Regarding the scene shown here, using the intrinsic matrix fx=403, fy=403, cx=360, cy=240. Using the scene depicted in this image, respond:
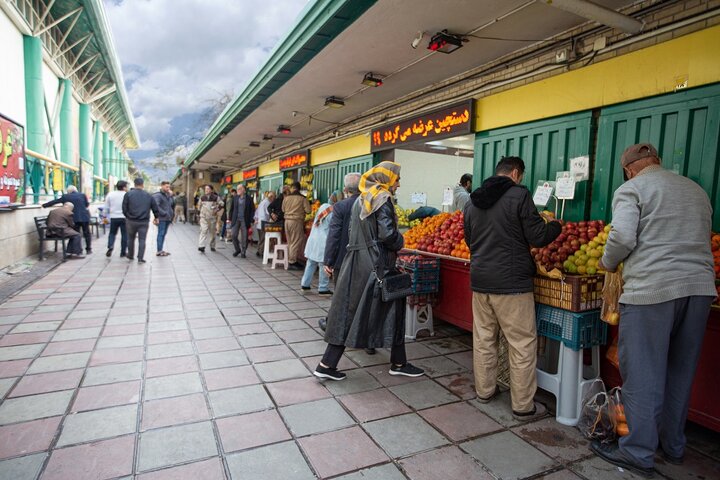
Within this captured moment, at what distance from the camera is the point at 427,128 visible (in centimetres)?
670

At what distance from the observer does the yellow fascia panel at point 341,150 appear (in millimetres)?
8953

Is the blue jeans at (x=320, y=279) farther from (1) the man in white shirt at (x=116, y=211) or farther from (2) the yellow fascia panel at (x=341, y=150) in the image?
(1) the man in white shirt at (x=116, y=211)

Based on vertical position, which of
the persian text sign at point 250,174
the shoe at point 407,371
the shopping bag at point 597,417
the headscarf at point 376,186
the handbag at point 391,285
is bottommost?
the shoe at point 407,371

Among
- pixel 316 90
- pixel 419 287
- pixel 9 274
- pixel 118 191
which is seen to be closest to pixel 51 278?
pixel 9 274

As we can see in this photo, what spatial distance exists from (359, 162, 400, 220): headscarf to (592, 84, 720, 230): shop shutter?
2.27 m

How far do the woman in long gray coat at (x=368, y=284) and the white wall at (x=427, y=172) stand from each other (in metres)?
6.56

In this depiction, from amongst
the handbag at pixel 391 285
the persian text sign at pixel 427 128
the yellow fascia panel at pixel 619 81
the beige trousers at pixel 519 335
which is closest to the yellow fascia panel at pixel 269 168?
the persian text sign at pixel 427 128

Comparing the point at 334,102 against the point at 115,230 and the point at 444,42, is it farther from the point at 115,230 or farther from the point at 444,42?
the point at 115,230

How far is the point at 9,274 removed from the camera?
7223 mm

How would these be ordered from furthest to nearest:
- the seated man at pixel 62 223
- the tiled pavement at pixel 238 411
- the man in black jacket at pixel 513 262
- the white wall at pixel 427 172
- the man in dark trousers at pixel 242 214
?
the man in dark trousers at pixel 242 214 < the white wall at pixel 427 172 < the seated man at pixel 62 223 < the man in black jacket at pixel 513 262 < the tiled pavement at pixel 238 411

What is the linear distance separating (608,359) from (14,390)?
15.2 feet

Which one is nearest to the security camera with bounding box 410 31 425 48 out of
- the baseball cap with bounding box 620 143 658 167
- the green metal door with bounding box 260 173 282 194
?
the baseball cap with bounding box 620 143 658 167

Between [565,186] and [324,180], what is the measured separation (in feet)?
24.2

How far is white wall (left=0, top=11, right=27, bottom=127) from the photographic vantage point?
9.12 meters
